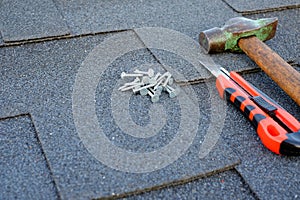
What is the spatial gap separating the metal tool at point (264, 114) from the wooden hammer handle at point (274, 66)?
82 mm

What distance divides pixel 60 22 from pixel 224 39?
61cm

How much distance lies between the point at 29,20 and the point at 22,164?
72cm

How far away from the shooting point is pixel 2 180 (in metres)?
1.05

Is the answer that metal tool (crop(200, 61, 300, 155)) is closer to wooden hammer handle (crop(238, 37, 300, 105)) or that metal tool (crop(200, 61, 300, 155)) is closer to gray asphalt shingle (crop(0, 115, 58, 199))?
wooden hammer handle (crop(238, 37, 300, 105))

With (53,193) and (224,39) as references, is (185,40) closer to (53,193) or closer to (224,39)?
(224,39)

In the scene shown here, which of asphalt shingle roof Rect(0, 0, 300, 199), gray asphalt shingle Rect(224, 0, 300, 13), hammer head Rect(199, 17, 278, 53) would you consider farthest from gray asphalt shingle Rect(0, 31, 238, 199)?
gray asphalt shingle Rect(224, 0, 300, 13)

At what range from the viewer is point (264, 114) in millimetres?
1190

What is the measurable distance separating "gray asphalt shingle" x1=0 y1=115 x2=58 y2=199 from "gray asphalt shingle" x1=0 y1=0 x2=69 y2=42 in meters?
0.43

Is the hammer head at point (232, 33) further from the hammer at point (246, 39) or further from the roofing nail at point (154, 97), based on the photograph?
the roofing nail at point (154, 97)

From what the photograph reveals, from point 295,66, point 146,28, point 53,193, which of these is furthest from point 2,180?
point 295,66

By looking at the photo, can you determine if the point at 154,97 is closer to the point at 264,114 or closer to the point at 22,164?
the point at 264,114

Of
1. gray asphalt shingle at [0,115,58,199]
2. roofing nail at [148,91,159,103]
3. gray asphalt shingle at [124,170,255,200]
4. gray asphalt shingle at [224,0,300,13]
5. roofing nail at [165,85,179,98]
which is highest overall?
gray asphalt shingle at [224,0,300,13]

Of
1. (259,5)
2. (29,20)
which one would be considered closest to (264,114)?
(259,5)

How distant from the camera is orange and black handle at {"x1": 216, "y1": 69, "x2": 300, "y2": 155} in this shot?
1.11m
